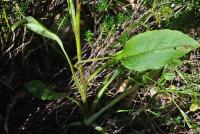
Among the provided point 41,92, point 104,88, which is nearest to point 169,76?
point 104,88

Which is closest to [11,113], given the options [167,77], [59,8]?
[59,8]

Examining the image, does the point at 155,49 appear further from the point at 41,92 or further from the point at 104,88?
the point at 41,92

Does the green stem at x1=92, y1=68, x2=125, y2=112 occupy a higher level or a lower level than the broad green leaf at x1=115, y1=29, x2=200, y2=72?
lower

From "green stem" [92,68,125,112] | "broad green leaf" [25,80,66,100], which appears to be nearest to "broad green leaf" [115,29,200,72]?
"green stem" [92,68,125,112]

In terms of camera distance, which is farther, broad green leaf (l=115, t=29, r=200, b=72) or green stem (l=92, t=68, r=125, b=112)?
green stem (l=92, t=68, r=125, b=112)

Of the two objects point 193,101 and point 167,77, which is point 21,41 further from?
point 193,101

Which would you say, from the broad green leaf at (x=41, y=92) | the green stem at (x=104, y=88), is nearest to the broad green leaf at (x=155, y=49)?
the green stem at (x=104, y=88)

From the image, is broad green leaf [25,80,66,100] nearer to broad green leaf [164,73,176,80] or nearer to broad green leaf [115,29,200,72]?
broad green leaf [115,29,200,72]
